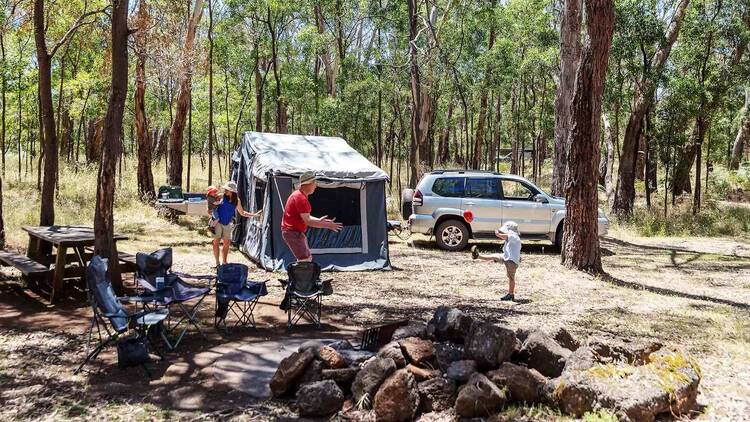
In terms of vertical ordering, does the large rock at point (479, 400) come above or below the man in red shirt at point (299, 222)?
below

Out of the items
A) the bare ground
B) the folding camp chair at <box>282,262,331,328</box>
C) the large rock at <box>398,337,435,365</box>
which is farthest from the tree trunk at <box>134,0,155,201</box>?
the large rock at <box>398,337,435,365</box>

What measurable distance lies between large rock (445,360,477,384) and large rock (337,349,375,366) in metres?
0.69

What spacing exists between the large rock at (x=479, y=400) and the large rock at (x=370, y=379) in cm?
56

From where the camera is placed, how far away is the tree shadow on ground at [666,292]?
8.38 meters

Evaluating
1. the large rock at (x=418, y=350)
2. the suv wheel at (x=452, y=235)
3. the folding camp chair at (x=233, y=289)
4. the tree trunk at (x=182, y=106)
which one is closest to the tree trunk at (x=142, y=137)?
the tree trunk at (x=182, y=106)

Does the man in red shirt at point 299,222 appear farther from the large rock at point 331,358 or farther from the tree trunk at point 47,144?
the tree trunk at point 47,144

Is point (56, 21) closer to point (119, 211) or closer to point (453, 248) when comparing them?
point (119, 211)

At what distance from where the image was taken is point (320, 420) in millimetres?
4480

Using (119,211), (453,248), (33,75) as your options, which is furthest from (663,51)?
(33,75)

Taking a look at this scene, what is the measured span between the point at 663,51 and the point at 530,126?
546 inches

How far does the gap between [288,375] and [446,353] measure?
4.20 ft

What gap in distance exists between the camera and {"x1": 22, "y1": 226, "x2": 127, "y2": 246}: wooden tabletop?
7.59 m

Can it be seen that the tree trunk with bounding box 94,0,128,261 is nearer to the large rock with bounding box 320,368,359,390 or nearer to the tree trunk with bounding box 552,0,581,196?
the large rock with bounding box 320,368,359,390

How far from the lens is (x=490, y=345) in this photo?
479cm
